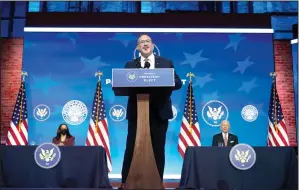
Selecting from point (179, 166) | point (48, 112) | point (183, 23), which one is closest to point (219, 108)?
point (179, 166)

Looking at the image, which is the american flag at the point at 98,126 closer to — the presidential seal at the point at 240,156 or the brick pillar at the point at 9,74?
the brick pillar at the point at 9,74

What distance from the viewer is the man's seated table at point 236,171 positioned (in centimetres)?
284

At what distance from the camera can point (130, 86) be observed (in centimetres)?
251

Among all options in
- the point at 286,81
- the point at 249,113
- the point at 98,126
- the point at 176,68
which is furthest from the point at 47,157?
the point at 286,81

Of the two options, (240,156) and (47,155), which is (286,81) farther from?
(47,155)

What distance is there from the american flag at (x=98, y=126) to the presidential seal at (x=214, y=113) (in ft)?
5.81

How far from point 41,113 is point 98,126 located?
124 cm

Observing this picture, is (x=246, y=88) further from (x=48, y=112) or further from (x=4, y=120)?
(x=4, y=120)

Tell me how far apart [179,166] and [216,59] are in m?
2.00

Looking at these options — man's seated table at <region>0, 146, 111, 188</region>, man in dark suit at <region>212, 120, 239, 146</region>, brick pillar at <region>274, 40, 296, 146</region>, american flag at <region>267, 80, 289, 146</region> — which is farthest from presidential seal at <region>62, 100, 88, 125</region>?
man's seated table at <region>0, 146, 111, 188</region>

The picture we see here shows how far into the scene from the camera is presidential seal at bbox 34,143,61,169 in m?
2.79

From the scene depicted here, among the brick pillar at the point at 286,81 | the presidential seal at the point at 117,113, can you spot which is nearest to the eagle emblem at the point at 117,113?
the presidential seal at the point at 117,113

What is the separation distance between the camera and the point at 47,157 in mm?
2795

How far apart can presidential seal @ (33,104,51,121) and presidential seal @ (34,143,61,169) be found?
3.96m
